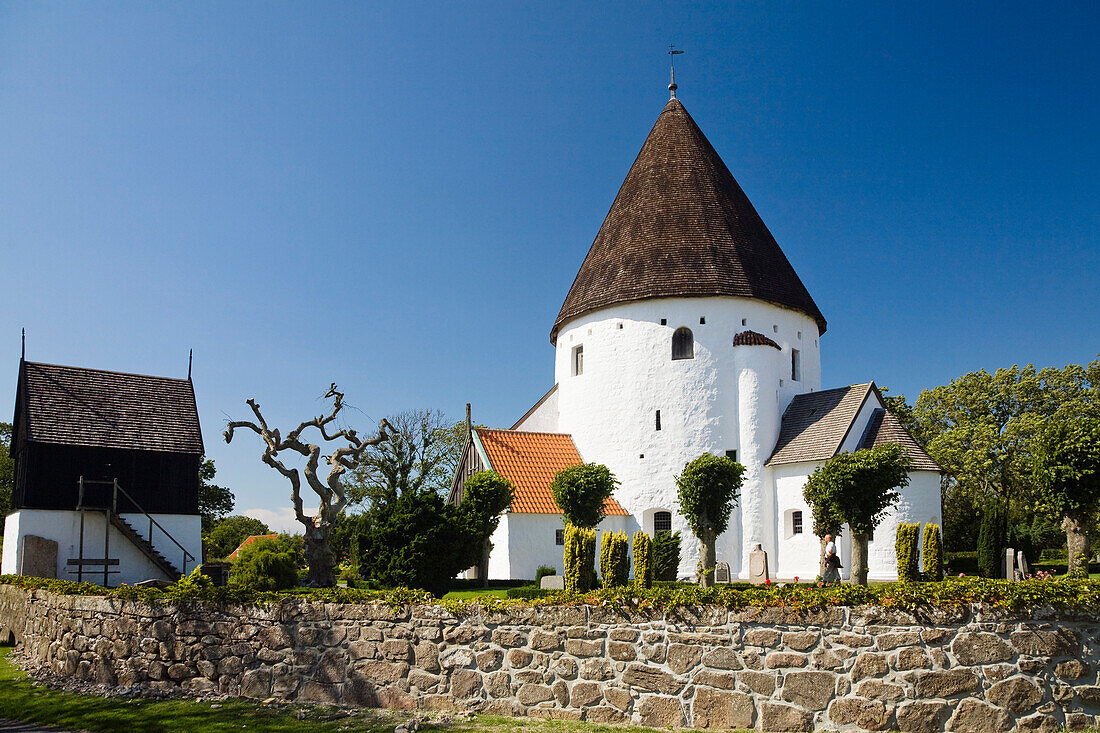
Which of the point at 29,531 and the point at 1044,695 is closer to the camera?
the point at 1044,695

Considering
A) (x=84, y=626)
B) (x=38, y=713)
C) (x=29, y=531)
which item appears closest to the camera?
(x=38, y=713)

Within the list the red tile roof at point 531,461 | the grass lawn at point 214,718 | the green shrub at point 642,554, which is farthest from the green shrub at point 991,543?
A: the grass lawn at point 214,718

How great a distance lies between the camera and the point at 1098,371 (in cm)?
4178

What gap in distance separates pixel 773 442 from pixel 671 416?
373 cm

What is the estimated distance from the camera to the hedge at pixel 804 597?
7.31 m

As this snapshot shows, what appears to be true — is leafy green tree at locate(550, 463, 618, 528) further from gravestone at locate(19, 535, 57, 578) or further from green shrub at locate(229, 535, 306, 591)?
gravestone at locate(19, 535, 57, 578)

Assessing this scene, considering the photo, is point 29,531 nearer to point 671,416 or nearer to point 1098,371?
point 671,416

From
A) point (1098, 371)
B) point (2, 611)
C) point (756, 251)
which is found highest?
point (756, 251)

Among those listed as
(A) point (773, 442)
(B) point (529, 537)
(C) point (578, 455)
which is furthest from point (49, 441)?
(A) point (773, 442)

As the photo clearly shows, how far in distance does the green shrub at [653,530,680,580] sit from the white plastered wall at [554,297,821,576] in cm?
325

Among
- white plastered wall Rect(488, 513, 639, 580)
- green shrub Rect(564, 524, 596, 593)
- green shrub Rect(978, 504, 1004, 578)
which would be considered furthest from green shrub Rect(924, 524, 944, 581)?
white plastered wall Rect(488, 513, 639, 580)

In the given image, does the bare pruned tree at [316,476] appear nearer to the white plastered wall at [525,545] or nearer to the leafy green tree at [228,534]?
the white plastered wall at [525,545]

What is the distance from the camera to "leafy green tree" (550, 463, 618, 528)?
2445 cm

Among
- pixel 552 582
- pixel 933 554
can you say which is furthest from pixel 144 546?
pixel 933 554
